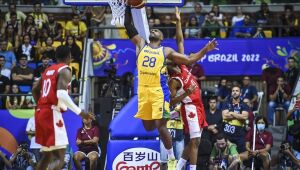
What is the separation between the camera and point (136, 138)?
15492 mm

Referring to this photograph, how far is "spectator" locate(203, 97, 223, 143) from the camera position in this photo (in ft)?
58.2

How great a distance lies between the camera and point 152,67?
45.2ft

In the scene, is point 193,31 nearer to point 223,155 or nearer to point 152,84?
point 223,155

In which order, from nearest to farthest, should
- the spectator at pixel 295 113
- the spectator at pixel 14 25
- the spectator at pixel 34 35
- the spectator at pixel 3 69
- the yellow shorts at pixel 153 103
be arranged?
the yellow shorts at pixel 153 103 → the spectator at pixel 295 113 → the spectator at pixel 3 69 → the spectator at pixel 34 35 → the spectator at pixel 14 25

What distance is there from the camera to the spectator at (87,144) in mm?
17016

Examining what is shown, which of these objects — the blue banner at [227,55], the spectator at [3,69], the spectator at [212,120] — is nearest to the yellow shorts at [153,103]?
the spectator at [212,120]

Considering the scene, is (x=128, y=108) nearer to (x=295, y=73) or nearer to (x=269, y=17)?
(x=295, y=73)

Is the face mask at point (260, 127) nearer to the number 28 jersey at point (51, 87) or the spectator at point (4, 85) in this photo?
the spectator at point (4, 85)

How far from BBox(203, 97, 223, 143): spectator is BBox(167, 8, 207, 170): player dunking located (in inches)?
133

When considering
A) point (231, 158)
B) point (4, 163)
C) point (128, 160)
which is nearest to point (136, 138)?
point (128, 160)

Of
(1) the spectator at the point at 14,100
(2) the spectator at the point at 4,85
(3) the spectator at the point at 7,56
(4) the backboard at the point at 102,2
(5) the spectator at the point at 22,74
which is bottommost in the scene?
(1) the spectator at the point at 14,100

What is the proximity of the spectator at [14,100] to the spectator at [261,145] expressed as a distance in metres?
5.46

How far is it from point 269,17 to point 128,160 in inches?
383

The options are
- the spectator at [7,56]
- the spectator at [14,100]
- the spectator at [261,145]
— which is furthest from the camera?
the spectator at [7,56]
